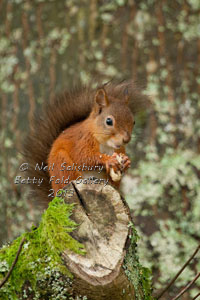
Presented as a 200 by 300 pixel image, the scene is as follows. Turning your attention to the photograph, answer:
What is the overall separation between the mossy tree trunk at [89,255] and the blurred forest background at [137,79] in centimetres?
107

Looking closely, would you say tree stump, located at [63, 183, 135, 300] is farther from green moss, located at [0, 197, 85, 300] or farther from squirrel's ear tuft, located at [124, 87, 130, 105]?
squirrel's ear tuft, located at [124, 87, 130, 105]

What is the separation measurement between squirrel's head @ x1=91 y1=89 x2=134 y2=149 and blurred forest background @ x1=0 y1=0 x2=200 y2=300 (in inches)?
23.0

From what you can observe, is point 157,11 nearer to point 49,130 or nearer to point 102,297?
point 49,130

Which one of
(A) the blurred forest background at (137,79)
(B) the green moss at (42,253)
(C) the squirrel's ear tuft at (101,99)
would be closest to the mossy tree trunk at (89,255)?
(B) the green moss at (42,253)

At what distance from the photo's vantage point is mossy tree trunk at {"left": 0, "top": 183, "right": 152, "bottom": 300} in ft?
2.96

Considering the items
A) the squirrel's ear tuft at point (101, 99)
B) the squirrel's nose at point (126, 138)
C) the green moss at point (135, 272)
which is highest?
the squirrel's ear tuft at point (101, 99)

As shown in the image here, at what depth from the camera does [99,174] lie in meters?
1.38

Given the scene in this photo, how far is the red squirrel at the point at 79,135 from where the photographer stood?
140 centimetres

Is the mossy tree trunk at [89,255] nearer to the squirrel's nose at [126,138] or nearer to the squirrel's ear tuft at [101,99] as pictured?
the squirrel's nose at [126,138]

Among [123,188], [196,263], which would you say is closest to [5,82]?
[123,188]

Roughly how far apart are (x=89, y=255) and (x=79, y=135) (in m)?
0.63

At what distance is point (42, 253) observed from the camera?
94 cm

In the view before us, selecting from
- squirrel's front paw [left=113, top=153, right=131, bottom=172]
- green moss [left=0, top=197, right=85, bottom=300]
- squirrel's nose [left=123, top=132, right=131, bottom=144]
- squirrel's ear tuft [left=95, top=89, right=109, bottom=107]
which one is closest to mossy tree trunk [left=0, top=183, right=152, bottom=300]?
green moss [left=0, top=197, right=85, bottom=300]

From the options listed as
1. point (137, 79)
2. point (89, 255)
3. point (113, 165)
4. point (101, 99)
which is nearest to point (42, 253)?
point (89, 255)
